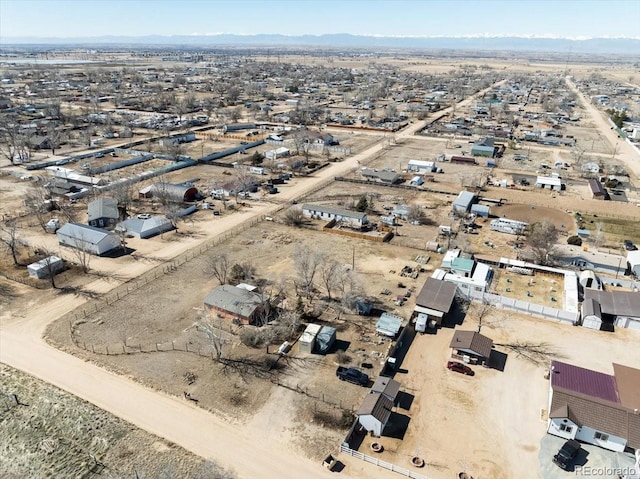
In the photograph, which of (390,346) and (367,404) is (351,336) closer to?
(390,346)

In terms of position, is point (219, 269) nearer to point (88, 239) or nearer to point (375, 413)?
point (88, 239)

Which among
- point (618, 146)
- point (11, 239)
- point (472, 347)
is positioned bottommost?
point (472, 347)

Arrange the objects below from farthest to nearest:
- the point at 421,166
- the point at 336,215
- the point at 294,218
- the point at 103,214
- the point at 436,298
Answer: the point at 421,166 → the point at 336,215 → the point at 294,218 → the point at 103,214 → the point at 436,298

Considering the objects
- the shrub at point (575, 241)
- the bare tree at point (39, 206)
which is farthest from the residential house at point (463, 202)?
the bare tree at point (39, 206)

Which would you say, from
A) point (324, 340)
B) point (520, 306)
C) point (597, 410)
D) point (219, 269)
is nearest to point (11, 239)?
point (219, 269)

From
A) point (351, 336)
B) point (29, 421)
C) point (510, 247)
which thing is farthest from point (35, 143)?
point (510, 247)

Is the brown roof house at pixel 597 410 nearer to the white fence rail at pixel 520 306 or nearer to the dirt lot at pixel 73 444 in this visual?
the white fence rail at pixel 520 306
